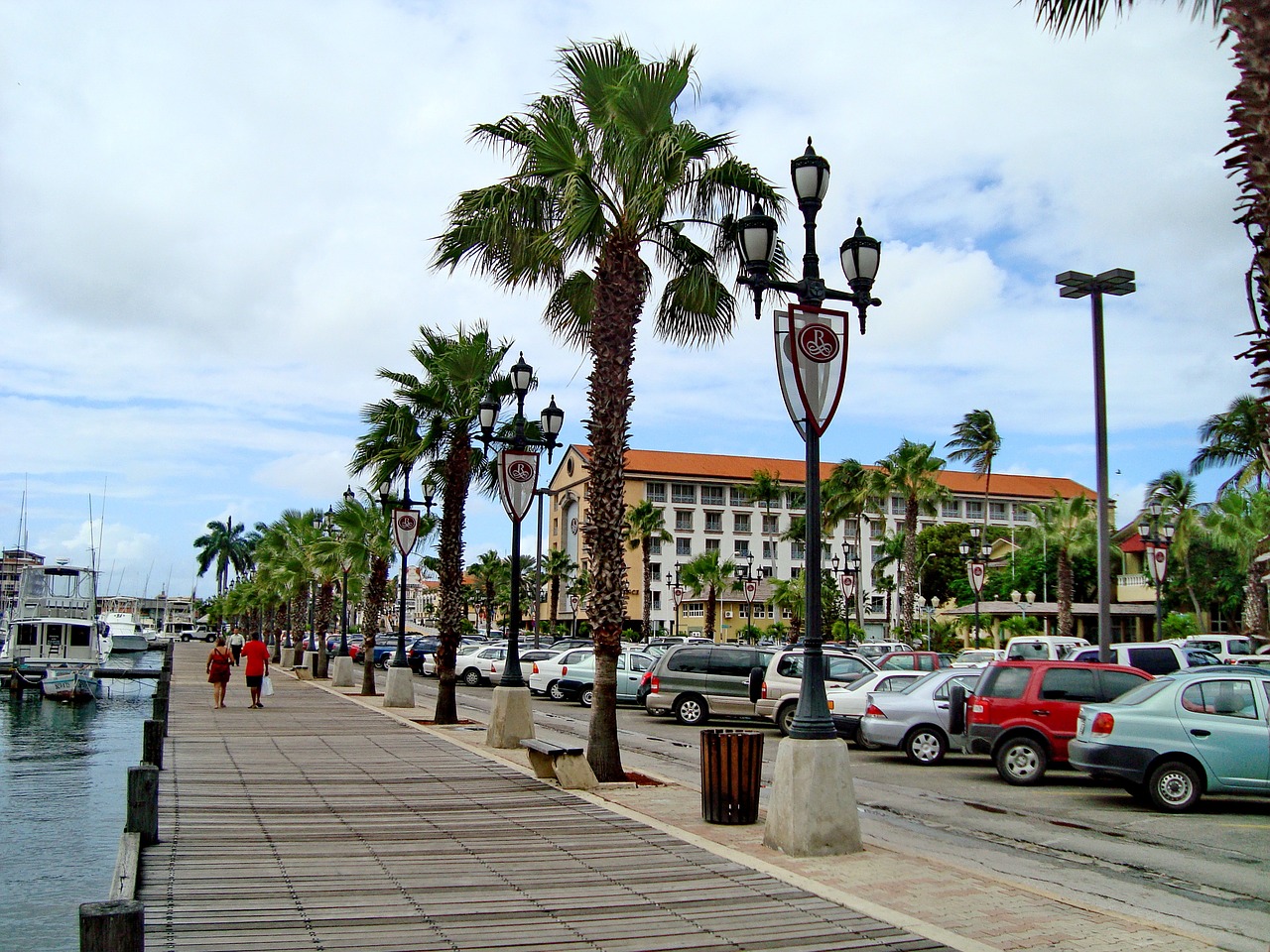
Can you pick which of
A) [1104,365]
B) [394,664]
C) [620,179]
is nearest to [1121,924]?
[620,179]

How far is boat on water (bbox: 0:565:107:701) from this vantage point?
43188 mm

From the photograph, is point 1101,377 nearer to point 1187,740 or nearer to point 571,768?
point 1187,740

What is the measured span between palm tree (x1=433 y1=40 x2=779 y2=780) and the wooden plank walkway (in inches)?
101

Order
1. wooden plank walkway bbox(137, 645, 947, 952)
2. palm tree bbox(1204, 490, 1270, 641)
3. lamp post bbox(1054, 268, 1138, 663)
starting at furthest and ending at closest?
palm tree bbox(1204, 490, 1270, 641), lamp post bbox(1054, 268, 1138, 663), wooden plank walkway bbox(137, 645, 947, 952)

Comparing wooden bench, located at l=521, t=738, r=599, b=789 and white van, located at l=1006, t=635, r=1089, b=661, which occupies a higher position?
white van, located at l=1006, t=635, r=1089, b=661

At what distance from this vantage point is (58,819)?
50.1ft

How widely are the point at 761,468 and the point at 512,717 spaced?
244 ft

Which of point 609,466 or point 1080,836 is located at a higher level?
point 609,466

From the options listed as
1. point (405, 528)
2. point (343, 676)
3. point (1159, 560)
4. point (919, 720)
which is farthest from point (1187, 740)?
point (343, 676)

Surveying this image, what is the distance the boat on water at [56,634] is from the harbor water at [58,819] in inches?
332

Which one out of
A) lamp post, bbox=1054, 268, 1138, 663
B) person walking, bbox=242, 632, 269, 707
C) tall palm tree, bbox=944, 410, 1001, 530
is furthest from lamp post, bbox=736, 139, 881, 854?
tall palm tree, bbox=944, 410, 1001, 530

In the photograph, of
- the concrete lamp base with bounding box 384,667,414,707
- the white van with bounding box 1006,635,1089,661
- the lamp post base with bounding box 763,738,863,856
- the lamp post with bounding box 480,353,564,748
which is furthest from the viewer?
the concrete lamp base with bounding box 384,667,414,707

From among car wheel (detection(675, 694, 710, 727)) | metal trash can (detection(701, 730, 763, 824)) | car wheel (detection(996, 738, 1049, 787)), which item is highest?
metal trash can (detection(701, 730, 763, 824))

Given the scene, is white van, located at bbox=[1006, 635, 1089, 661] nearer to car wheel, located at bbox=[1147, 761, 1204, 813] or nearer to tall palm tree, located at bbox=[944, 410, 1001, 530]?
car wheel, located at bbox=[1147, 761, 1204, 813]
